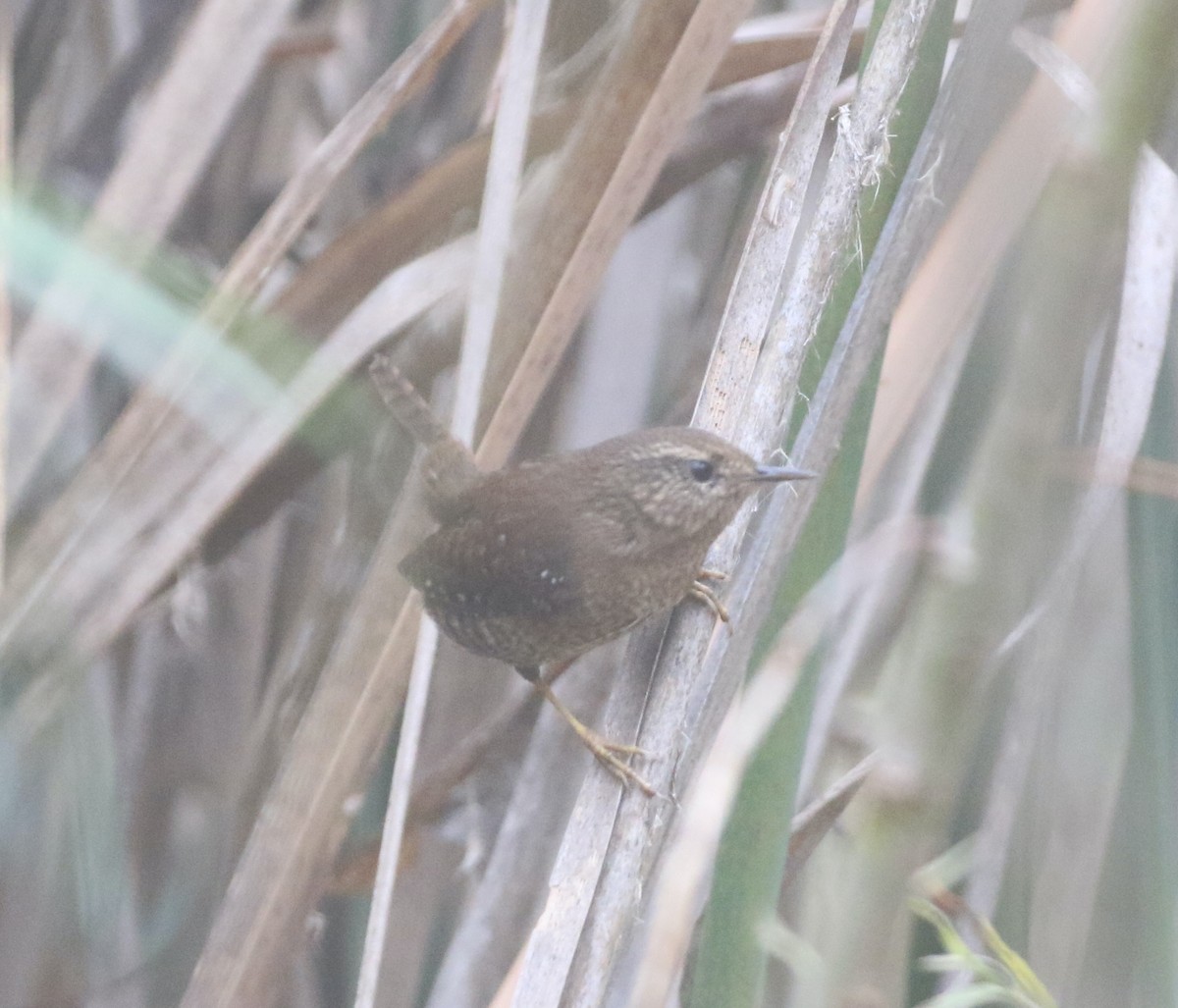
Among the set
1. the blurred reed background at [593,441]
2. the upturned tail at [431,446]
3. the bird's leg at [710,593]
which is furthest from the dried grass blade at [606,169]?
the bird's leg at [710,593]

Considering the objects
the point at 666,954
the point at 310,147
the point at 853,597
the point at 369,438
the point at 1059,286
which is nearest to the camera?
the point at 666,954

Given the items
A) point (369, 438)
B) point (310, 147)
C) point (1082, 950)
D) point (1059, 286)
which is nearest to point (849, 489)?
point (1059, 286)

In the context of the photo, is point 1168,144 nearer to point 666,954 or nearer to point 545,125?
point 545,125

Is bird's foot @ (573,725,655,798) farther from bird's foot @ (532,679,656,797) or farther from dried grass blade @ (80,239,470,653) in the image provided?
dried grass blade @ (80,239,470,653)

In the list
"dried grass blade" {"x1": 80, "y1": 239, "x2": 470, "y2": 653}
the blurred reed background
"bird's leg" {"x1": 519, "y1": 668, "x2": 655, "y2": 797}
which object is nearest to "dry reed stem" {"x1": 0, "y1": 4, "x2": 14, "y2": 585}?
the blurred reed background

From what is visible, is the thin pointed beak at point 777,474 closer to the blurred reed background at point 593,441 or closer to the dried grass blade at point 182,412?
the blurred reed background at point 593,441

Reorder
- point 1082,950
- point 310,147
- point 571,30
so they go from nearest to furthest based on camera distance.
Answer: point 1082,950 < point 571,30 < point 310,147
